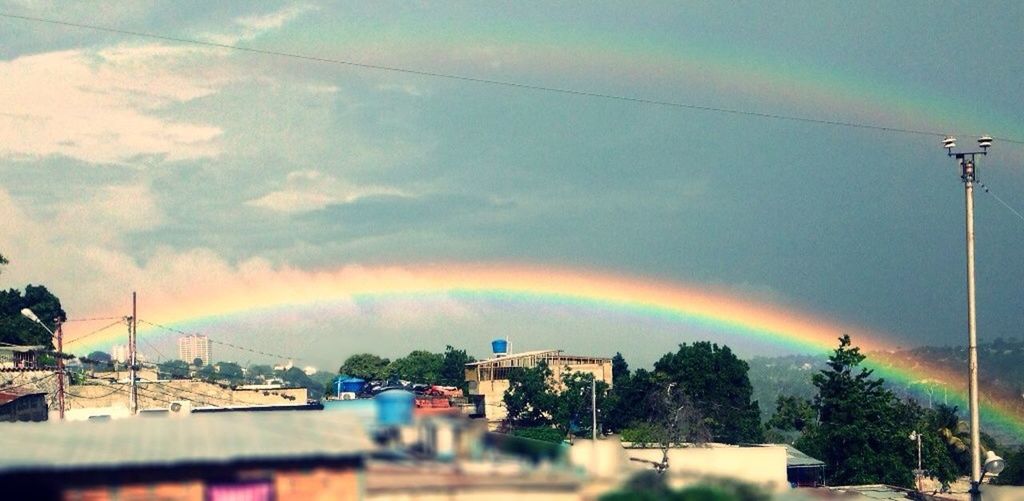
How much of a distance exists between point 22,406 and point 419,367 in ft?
322

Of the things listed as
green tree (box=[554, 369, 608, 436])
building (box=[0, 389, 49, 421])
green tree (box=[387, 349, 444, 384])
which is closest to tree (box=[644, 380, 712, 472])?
green tree (box=[554, 369, 608, 436])

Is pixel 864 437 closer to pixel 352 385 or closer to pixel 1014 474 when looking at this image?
pixel 1014 474

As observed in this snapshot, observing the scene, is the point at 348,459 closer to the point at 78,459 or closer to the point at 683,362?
the point at 78,459

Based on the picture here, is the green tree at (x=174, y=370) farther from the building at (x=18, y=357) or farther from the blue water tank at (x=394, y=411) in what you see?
the blue water tank at (x=394, y=411)

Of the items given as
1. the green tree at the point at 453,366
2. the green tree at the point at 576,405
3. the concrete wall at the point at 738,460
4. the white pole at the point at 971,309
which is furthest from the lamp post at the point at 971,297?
the green tree at the point at 453,366

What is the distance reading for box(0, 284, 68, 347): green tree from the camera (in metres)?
92.2

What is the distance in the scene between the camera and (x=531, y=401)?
280ft

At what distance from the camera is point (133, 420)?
44.3 feet

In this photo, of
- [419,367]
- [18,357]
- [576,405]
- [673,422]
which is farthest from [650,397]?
[419,367]

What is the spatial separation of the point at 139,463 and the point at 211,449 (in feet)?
2.35

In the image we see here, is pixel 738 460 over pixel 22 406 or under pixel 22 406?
under

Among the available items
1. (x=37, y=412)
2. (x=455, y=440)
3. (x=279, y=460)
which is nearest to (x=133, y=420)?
(x=279, y=460)

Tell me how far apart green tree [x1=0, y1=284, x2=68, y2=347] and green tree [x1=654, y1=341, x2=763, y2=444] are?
49960 mm

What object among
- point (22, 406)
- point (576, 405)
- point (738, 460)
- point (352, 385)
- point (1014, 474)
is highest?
point (22, 406)
